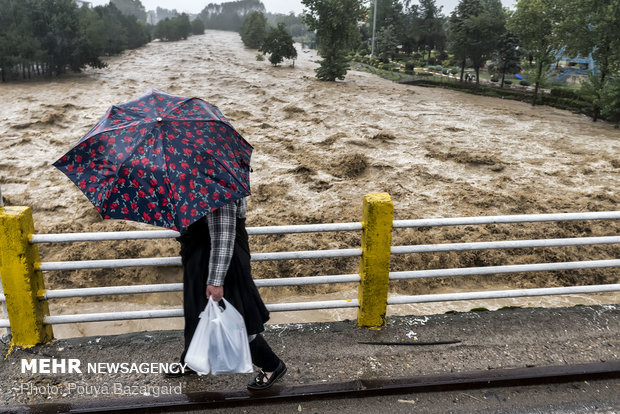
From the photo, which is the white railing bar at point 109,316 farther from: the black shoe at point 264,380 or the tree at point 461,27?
the tree at point 461,27

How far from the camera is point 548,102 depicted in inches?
936

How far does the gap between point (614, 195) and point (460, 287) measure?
19.6ft

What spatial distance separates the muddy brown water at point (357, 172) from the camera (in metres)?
8.11

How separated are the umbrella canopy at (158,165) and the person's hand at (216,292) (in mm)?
474

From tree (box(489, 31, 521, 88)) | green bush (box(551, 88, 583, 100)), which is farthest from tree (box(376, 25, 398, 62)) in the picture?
green bush (box(551, 88, 583, 100))

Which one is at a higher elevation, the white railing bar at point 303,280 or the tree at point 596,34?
the tree at point 596,34

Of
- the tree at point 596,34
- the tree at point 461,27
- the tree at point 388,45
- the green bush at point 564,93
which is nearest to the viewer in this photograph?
the tree at point 596,34

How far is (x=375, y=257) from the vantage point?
11.6 ft

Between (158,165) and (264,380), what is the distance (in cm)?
160

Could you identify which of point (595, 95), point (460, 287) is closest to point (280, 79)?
point (595, 95)

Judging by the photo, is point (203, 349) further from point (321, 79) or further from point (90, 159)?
point (321, 79)

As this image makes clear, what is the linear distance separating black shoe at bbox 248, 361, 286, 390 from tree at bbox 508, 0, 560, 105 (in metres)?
20.6

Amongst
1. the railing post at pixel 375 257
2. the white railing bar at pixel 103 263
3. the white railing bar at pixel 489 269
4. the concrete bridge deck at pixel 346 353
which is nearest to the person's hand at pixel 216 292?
the white railing bar at pixel 103 263

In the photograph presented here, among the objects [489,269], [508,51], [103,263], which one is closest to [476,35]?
[508,51]
